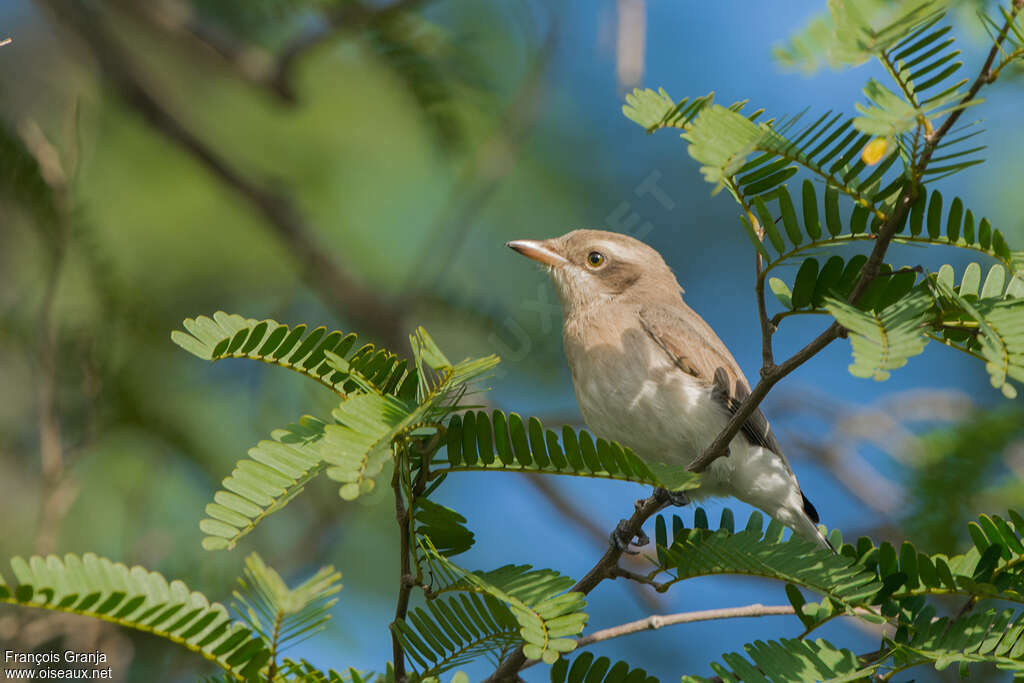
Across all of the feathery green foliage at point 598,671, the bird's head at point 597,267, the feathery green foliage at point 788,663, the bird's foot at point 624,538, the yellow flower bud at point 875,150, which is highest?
the bird's head at point 597,267

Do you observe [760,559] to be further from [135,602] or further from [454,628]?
[135,602]

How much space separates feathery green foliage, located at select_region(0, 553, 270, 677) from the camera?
5.77 ft

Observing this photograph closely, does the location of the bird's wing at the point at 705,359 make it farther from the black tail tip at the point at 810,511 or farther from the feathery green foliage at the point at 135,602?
the feathery green foliage at the point at 135,602

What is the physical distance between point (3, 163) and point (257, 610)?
306cm

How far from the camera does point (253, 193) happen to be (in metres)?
5.77

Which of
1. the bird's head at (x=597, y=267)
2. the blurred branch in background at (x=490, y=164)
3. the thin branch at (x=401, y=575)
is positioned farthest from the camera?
the blurred branch in background at (x=490, y=164)

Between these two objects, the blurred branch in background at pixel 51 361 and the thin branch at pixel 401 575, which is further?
the blurred branch in background at pixel 51 361

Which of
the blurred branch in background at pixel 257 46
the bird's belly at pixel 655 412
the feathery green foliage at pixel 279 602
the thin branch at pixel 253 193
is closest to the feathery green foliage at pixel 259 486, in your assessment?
the feathery green foliage at pixel 279 602

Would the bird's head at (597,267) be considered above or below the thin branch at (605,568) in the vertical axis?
above

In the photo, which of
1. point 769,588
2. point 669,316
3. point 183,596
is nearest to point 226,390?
point 669,316

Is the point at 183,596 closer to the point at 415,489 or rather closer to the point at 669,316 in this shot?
the point at 415,489

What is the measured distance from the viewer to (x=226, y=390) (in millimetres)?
6188

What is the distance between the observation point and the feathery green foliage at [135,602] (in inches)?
69.3

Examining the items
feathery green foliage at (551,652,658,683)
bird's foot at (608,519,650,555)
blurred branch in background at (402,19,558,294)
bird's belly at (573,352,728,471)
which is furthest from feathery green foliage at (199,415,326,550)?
blurred branch in background at (402,19,558,294)
